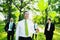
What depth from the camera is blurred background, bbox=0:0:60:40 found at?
3852mm

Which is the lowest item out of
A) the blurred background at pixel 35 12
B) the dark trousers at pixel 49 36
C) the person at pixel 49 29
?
the dark trousers at pixel 49 36

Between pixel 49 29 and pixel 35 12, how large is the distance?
1.43ft

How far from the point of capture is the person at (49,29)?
3.83 m

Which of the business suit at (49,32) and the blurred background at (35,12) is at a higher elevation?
the blurred background at (35,12)

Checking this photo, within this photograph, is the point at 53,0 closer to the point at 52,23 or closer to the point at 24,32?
the point at 52,23

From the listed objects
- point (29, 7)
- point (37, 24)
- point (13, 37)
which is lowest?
point (13, 37)

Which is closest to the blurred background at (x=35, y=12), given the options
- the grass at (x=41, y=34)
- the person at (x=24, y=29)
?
the grass at (x=41, y=34)

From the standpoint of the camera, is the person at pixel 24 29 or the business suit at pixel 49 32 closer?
the person at pixel 24 29

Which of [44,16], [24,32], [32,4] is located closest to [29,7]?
[32,4]

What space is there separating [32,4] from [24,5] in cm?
16

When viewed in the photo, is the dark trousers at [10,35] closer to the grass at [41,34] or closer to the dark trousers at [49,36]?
the grass at [41,34]

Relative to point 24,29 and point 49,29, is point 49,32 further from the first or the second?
point 24,29

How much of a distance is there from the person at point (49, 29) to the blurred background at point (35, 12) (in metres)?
0.06

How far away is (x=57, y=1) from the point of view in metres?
3.92
